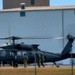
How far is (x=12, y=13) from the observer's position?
2635 inches

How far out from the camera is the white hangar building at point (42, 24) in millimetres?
61812

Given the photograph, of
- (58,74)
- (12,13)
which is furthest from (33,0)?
(58,74)

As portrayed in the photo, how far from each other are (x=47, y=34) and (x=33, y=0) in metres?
33.7

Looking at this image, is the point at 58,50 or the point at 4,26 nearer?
the point at 58,50

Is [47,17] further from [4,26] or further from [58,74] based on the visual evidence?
[58,74]

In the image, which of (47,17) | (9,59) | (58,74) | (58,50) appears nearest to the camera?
(58,74)

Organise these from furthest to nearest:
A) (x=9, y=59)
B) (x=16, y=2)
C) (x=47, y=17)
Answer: (x=16, y=2) → (x=47, y=17) → (x=9, y=59)

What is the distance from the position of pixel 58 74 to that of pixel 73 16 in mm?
36563

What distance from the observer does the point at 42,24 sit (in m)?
64.9

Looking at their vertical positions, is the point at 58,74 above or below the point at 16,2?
below

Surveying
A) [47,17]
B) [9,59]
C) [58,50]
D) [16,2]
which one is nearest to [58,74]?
[9,59]

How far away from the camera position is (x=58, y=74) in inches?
1066

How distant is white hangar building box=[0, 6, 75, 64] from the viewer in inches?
2434

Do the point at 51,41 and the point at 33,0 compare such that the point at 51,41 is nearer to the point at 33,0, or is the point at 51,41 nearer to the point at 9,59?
the point at 9,59
